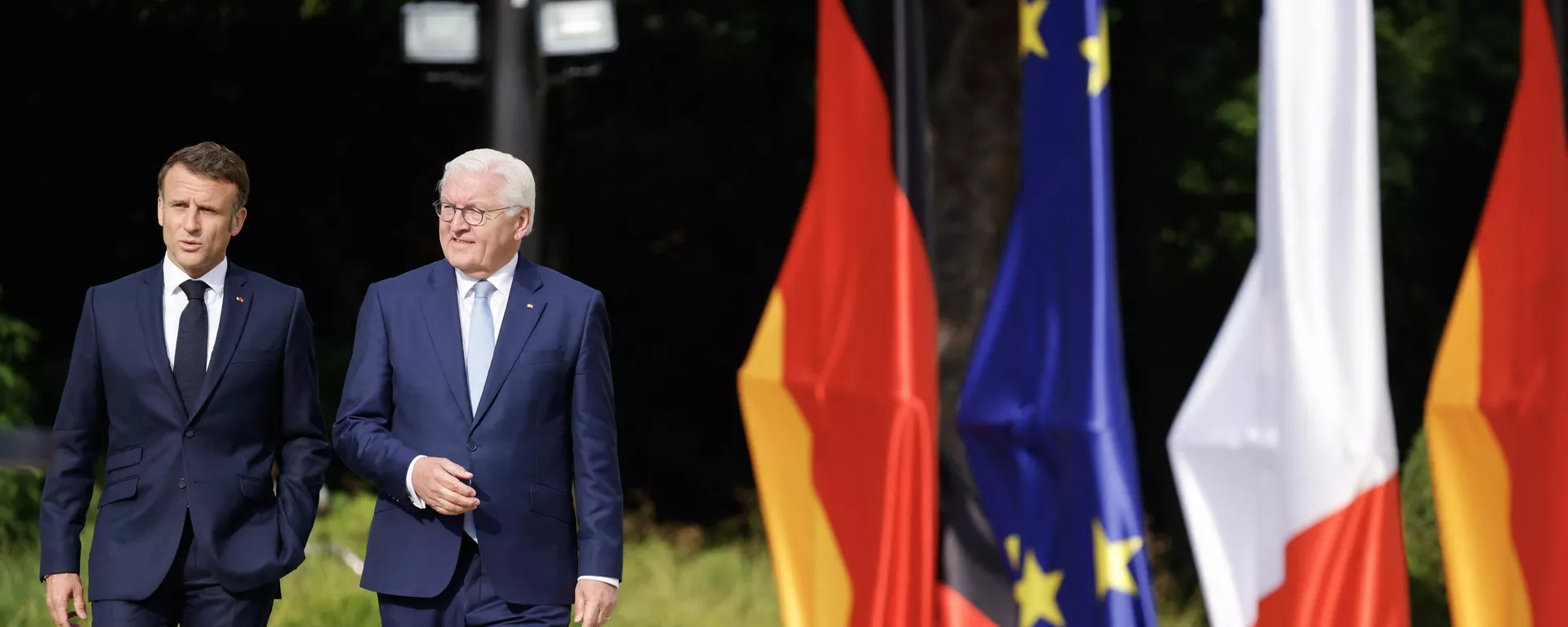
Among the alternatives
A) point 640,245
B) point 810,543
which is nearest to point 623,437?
point 640,245

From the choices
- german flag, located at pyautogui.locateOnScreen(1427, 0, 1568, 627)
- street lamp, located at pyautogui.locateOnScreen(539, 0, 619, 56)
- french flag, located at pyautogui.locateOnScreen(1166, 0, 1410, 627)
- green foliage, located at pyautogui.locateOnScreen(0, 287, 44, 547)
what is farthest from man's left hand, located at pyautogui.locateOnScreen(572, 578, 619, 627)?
green foliage, located at pyautogui.locateOnScreen(0, 287, 44, 547)

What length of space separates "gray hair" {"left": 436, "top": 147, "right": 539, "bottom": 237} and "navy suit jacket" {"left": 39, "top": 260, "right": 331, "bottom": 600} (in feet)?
1.77

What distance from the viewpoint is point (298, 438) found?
14.1ft

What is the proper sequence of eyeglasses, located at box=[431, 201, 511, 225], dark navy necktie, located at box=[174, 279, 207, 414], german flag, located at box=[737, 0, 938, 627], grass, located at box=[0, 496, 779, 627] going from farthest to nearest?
1. grass, located at box=[0, 496, 779, 627]
2. german flag, located at box=[737, 0, 938, 627]
3. dark navy necktie, located at box=[174, 279, 207, 414]
4. eyeglasses, located at box=[431, 201, 511, 225]

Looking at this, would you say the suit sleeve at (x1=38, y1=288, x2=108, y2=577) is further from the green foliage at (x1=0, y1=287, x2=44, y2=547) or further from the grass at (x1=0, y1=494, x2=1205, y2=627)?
the green foliage at (x1=0, y1=287, x2=44, y2=547)

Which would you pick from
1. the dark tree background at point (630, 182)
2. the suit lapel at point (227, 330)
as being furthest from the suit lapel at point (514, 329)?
the dark tree background at point (630, 182)

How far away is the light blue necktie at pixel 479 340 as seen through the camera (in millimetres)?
4113

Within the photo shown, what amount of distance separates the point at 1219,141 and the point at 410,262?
602cm

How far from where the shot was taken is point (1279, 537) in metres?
5.62

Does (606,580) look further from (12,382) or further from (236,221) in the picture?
(12,382)

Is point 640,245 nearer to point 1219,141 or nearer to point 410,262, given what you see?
point 410,262

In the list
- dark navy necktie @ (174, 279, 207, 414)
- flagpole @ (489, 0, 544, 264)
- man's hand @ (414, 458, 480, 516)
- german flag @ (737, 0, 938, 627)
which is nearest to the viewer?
man's hand @ (414, 458, 480, 516)

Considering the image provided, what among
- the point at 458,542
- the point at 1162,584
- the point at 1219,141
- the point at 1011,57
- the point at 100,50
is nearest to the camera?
the point at 458,542

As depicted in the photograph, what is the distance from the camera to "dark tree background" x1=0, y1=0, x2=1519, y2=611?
42.4 feet
